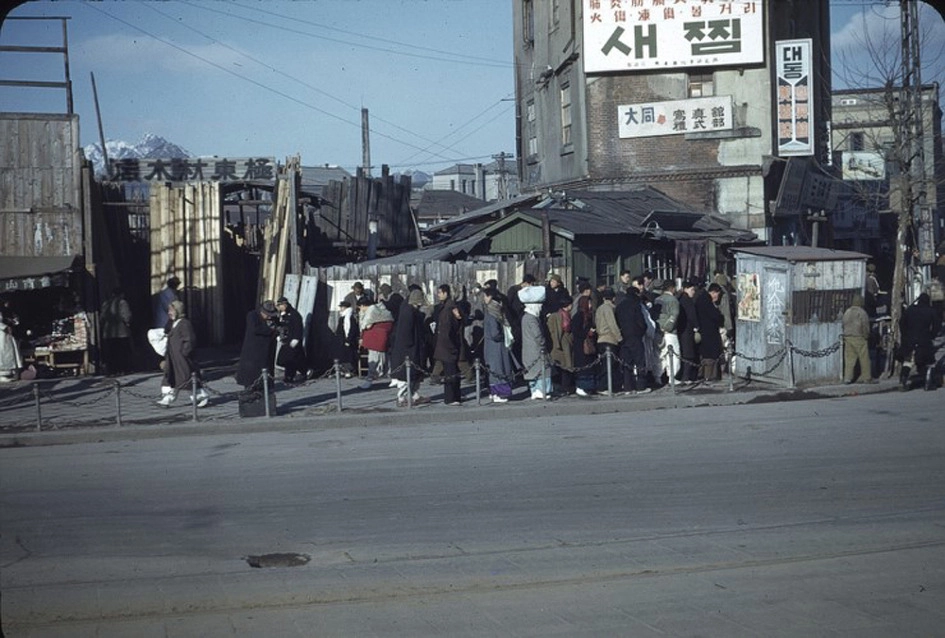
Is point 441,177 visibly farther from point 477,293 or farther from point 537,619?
point 537,619

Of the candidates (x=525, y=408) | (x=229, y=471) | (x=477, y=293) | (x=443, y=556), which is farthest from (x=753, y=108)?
(x=443, y=556)

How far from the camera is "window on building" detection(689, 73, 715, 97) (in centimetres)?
3062

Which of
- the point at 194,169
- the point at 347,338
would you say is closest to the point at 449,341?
the point at 347,338

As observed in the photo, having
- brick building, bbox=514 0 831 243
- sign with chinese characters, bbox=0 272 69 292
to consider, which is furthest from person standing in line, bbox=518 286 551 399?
brick building, bbox=514 0 831 243

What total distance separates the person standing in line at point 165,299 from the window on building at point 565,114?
15419 mm

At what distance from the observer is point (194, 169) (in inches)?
1198

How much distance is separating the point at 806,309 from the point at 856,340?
1021 millimetres

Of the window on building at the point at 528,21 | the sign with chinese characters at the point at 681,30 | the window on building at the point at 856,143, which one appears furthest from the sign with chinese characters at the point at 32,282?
the window on building at the point at 856,143

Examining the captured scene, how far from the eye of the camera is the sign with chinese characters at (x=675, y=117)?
30.5 metres

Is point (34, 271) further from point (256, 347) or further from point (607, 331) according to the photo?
point (607, 331)

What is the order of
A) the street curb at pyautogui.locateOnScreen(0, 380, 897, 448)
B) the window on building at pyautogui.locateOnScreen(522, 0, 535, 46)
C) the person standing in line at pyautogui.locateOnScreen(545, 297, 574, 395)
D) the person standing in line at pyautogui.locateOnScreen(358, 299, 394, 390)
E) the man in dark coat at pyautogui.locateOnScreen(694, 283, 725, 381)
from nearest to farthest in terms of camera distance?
the street curb at pyautogui.locateOnScreen(0, 380, 897, 448), the person standing in line at pyautogui.locateOnScreen(545, 297, 574, 395), the man in dark coat at pyautogui.locateOnScreen(694, 283, 725, 381), the person standing in line at pyautogui.locateOnScreen(358, 299, 394, 390), the window on building at pyautogui.locateOnScreen(522, 0, 535, 46)

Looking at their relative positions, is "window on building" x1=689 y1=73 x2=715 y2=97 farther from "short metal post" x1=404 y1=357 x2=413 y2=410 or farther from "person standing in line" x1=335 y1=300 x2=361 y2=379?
"short metal post" x1=404 y1=357 x2=413 y2=410

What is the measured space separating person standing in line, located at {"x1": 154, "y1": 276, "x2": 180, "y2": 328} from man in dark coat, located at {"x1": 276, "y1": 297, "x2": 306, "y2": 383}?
8.41ft

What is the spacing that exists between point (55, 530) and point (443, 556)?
12.5 feet
